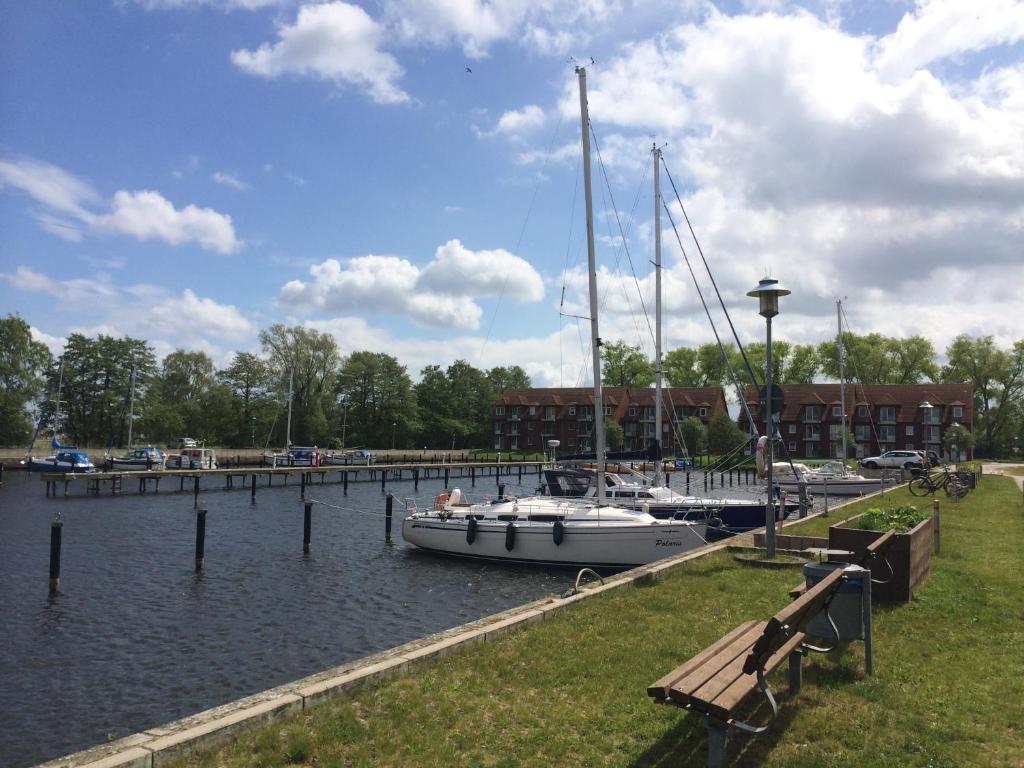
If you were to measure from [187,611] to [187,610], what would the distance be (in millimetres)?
120

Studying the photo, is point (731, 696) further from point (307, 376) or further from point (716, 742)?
point (307, 376)

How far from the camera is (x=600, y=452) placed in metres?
24.6

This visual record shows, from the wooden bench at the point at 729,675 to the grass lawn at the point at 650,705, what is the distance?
2.12ft

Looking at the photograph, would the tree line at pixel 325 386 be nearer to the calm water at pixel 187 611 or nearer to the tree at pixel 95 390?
the tree at pixel 95 390

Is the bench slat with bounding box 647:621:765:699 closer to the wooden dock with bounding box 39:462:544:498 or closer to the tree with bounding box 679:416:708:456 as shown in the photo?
the wooden dock with bounding box 39:462:544:498

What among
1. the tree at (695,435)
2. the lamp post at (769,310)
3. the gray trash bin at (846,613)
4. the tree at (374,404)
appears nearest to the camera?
the gray trash bin at (846,613)

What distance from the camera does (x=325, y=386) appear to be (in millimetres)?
111062

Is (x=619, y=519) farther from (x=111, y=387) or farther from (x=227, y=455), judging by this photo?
(x=111, y=387)

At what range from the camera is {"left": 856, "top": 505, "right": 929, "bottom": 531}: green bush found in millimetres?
11492

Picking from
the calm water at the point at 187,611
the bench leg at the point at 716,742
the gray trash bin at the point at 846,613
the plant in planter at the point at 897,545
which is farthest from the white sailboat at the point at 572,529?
the bench leg at the point at 716,742

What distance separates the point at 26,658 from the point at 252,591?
22.6 ft

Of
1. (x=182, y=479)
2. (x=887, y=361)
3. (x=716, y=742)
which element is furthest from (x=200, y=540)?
(x=887, y=361)

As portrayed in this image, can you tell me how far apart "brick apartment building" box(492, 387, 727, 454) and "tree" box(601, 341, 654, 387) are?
10.2m

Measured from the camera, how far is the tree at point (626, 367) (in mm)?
121562
